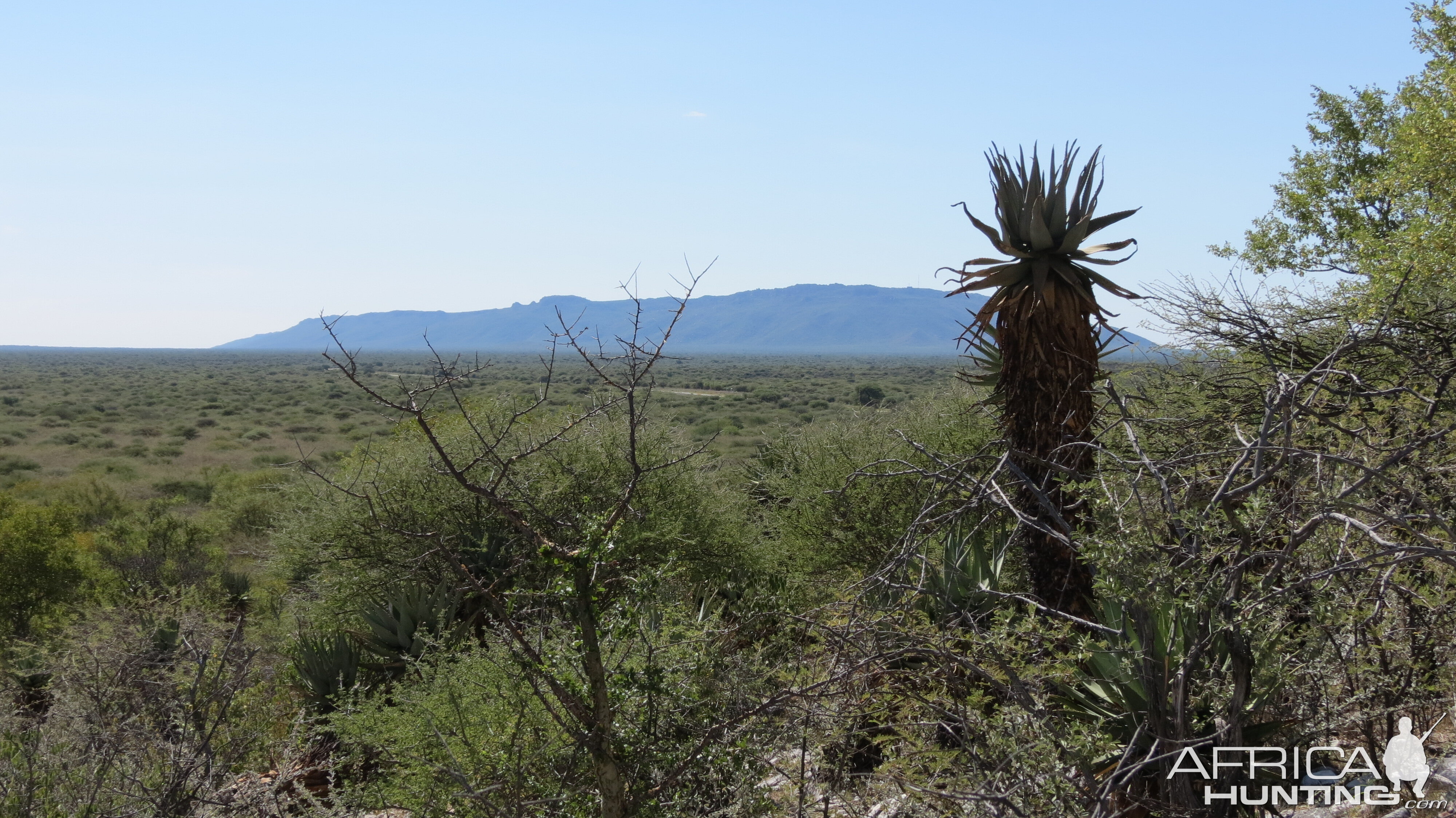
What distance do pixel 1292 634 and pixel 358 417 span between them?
61.0 meters

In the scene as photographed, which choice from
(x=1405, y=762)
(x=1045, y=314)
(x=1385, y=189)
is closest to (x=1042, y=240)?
(x=1045, y=314)

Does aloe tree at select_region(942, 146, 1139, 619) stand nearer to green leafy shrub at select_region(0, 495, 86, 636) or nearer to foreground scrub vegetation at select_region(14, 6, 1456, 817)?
foreground scrub vegetation at select_region(14, 6, 1456, 817)

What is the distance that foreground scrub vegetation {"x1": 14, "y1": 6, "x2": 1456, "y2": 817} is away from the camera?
3.80 m

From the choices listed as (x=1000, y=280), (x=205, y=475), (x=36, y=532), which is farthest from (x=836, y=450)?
(x=205, y=475)

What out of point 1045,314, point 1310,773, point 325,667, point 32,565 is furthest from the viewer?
point 32,565

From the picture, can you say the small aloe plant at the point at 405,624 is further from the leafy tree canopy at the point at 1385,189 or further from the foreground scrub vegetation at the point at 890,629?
the leafy tree canopy at the point at 1385,189

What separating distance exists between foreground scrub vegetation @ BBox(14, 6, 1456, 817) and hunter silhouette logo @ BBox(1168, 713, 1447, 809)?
3.1 inches

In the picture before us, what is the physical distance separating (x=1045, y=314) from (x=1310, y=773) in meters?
4.36

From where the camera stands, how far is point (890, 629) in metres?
5.18

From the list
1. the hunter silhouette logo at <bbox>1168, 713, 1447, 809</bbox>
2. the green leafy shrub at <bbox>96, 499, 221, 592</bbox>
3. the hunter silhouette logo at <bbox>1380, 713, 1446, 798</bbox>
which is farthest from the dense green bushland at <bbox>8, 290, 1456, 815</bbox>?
the green leafy shrub at <bbox>96, 499, 221, 592</bbox>

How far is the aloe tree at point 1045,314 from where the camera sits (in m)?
7.93

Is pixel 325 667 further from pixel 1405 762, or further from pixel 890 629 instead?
pixel 1405 762

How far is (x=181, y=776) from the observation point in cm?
496

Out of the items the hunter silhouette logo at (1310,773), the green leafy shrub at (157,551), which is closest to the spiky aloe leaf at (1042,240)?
the hunter silhouette logo at (1310,773)
